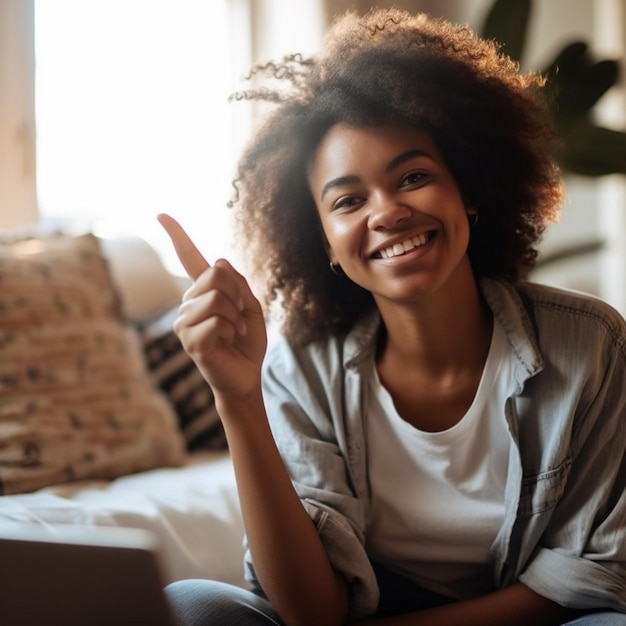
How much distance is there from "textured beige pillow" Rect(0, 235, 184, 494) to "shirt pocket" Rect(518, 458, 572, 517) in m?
0.78

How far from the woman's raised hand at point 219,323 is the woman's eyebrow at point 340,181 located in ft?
0.68

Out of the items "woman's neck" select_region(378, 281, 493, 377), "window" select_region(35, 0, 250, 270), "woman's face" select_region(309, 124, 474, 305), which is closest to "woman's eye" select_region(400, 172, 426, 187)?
"woman's face" select_region(309, 124, 474, 305)

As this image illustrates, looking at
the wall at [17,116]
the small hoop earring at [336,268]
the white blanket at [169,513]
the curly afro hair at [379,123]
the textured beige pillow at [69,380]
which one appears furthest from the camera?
the wall at [17,116]

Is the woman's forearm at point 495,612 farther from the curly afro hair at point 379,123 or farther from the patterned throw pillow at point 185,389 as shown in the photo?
the patterned throw pillow at point 185,389

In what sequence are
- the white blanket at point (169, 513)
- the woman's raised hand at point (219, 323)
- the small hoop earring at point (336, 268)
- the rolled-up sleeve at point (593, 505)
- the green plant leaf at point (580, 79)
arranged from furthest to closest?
the green plant leaf at point (580, 79)
the white blanket at point (169, 513)
the small hoop earring at point (336, 268)
the rolled-up sleeve at point (593, 505)
the woman's raised hand at point (219, 323)

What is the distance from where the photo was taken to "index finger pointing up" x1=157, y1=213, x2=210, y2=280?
3.36 feet

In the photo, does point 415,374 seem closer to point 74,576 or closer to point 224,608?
point 224,608

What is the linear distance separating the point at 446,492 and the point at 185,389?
2.65ft

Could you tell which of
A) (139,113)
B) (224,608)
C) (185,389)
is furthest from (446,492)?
(139,113)

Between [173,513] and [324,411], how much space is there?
383 millimetres

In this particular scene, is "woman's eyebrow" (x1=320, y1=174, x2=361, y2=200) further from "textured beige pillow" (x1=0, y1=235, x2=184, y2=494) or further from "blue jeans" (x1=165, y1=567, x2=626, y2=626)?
"textured beige pillow" (x1=0, y1=235, x2=184, y2=494)

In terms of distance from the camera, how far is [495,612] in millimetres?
1098

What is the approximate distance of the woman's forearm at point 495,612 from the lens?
3.59 ft

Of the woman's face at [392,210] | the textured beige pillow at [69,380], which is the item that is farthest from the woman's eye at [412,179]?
the textured beige pillow at [69,380]
